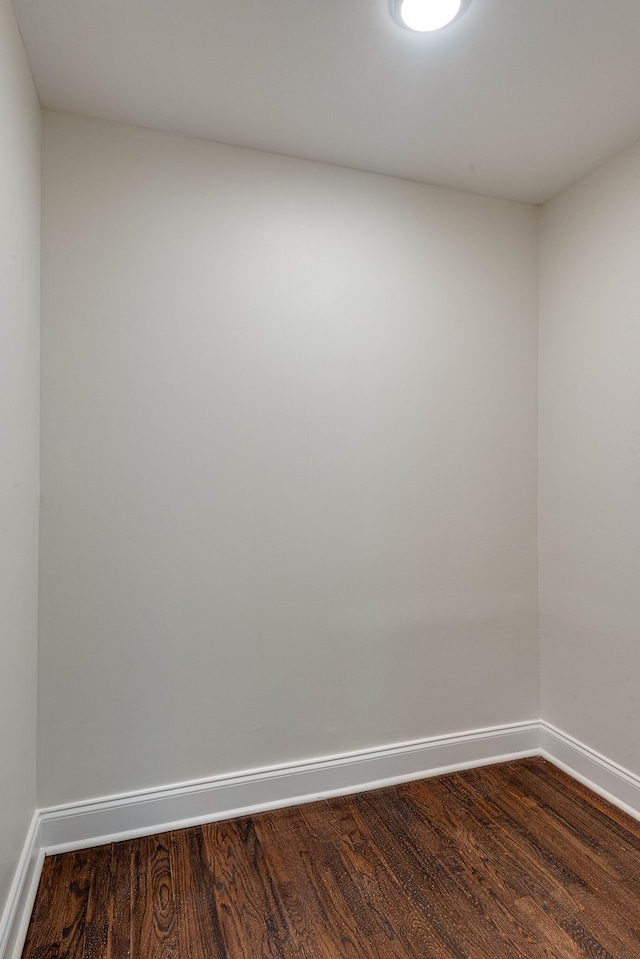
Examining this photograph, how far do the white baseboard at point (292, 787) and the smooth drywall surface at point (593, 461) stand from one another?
0.37 ft

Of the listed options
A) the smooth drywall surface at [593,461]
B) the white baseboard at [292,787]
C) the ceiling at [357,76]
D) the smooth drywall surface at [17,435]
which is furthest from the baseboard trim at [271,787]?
the ceiling at [357,76]

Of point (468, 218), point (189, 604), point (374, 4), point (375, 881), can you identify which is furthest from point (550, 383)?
point (375, 881)

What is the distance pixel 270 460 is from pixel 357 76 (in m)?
1.30

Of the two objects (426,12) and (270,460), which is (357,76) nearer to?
(426,12)

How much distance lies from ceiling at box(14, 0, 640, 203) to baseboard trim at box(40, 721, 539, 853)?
2382mm

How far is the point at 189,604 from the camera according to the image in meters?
2.09

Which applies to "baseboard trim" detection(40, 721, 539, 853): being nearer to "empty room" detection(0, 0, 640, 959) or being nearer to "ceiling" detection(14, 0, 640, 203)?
"empty room" detection(0, 0, 640, 959)

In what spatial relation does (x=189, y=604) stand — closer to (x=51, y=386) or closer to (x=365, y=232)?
(x=51, y=386)

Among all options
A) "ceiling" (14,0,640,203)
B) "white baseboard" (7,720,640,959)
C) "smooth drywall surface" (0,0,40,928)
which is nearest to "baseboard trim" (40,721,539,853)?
"white baseboard" (7,720,640,959)

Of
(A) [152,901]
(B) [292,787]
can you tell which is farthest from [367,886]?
(A) [152,901]

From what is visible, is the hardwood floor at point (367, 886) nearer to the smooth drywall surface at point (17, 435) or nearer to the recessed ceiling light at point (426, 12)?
the smooth drywall surface at point (17, 435)

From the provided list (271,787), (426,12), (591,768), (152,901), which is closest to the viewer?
(426,12)

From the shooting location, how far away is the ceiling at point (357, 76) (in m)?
1.54

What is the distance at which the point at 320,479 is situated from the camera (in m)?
2.26
